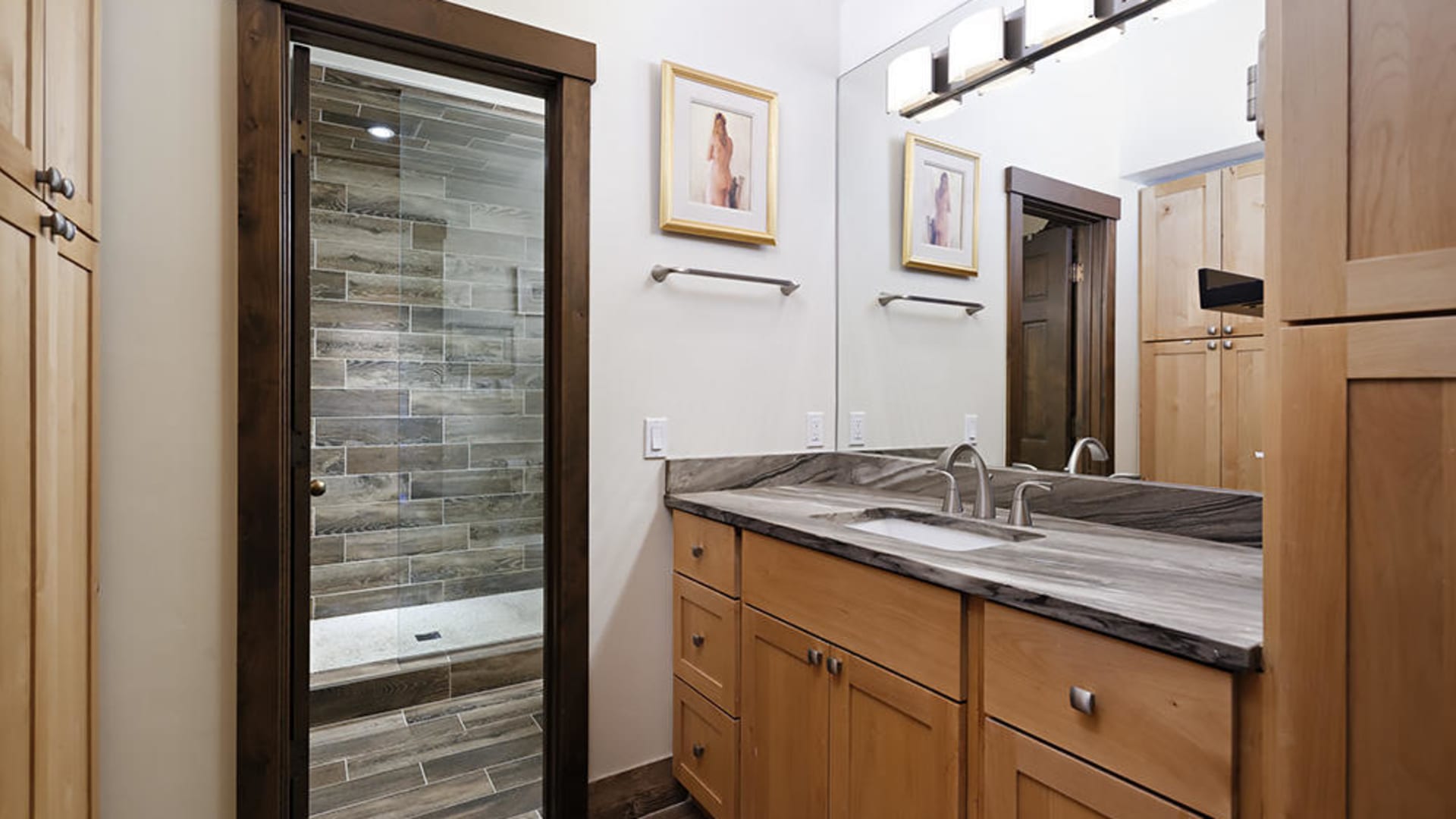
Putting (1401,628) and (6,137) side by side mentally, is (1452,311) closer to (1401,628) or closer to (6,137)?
(1401,628)

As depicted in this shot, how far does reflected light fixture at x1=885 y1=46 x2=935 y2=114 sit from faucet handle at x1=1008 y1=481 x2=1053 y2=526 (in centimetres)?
119

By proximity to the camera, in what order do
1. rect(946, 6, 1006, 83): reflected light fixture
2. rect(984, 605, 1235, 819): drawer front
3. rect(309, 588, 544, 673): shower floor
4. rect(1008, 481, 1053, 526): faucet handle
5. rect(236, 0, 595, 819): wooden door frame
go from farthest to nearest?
rect(309, 588, 544, 673): shower floor → rect(946, 6, 1006, 83): reflected light fixture → rect(1008, 481, 1053, 526): faucet handle → rect(236, 0, 595, 819): wooden door frame → rect(984, 605, 1235, 819): drawer front

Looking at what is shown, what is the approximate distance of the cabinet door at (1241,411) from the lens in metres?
1.29

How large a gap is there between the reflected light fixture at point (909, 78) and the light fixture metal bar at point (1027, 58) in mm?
22

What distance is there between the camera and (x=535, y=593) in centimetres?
288

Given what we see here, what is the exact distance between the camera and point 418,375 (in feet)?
10.4

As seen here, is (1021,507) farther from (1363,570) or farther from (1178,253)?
(1363,570)

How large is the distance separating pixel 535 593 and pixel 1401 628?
107 inches

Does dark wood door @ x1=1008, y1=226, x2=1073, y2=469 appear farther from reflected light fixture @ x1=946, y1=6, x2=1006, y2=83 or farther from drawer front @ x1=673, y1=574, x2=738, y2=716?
drawer front @ x1=673, y1=574, x2=738, y2=716

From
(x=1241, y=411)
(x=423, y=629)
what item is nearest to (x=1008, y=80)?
(x=1241, y=411)

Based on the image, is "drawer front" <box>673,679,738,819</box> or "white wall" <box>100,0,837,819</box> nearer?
"white wall" <box>100,0,837,819</box>

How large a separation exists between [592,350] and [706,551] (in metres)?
0.64

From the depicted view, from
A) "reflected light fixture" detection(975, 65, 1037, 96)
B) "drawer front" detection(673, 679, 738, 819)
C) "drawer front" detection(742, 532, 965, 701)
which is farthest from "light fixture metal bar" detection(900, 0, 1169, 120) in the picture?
"drawer front" detection(673, 679, 738, 819)

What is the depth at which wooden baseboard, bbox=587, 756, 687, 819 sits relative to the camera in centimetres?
189
